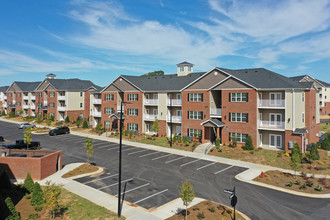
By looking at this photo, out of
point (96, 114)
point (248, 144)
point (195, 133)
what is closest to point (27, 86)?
point (96, 114)

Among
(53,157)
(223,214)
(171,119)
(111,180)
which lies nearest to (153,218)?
(223,214)

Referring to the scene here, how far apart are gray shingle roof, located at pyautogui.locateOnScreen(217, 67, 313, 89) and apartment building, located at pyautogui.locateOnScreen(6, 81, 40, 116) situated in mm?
67483

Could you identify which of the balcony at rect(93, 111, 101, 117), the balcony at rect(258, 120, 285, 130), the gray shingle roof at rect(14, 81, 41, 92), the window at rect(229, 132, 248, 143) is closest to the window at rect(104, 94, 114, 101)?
the balcony at rect(93, 111, 101, 117)

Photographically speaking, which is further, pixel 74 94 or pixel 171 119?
pixel 74 94

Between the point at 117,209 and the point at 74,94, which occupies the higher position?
the point at 74,94

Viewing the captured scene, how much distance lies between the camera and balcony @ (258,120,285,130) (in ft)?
108

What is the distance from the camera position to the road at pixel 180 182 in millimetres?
17047

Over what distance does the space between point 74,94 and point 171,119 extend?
37.7 metres

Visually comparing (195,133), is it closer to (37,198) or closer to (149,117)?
(149,117)

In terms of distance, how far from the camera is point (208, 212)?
16062 millimetres

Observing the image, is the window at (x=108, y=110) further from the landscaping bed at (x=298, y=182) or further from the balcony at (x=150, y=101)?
the landscaping bed at (x=298, y=182)

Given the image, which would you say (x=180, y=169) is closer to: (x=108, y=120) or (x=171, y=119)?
(x=171, y=119)

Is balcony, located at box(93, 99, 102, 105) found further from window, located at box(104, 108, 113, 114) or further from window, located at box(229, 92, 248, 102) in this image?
window, located at box(229, 92, 248, 102)

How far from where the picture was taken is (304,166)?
89.4ft
